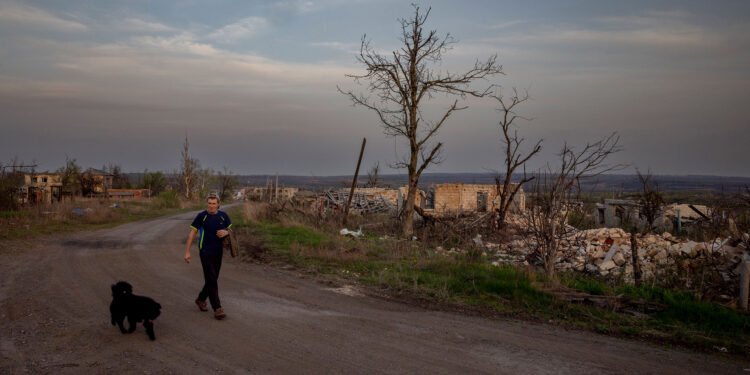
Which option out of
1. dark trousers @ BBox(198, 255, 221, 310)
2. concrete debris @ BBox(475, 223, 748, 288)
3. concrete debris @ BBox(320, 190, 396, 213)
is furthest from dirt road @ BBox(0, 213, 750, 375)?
concrete debris @ BBox(320, 190, 396, 213)

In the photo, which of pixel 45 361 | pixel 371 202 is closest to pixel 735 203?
pixel 45 361

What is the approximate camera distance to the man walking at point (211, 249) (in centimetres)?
682

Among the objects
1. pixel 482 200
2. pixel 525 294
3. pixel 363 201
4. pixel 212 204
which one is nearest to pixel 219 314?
pixel 212 204

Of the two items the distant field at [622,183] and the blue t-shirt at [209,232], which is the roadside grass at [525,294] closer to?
the distant field at [622,183]

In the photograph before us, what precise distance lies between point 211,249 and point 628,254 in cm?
1139

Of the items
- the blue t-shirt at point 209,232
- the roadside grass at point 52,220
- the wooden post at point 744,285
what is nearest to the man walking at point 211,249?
the blue t-shirt at point 209,232

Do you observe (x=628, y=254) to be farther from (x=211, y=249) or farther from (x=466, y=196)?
(x=466, y=196)

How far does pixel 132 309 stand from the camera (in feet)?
18.8

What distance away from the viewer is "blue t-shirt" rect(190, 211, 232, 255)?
6941 millimetres

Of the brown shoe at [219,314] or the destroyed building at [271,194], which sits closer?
the brown shoe at [219,314]

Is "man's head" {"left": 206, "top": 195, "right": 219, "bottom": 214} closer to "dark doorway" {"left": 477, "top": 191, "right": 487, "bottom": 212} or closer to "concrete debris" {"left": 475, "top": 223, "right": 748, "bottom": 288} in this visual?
"concrete debris" {"left": 475, "top": 223, "right": 748, "bottom": 288}

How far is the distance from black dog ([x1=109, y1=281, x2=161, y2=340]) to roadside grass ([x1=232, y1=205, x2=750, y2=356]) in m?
4.57

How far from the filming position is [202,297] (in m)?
7.01

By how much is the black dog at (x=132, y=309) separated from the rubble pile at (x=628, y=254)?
9.34 metres
